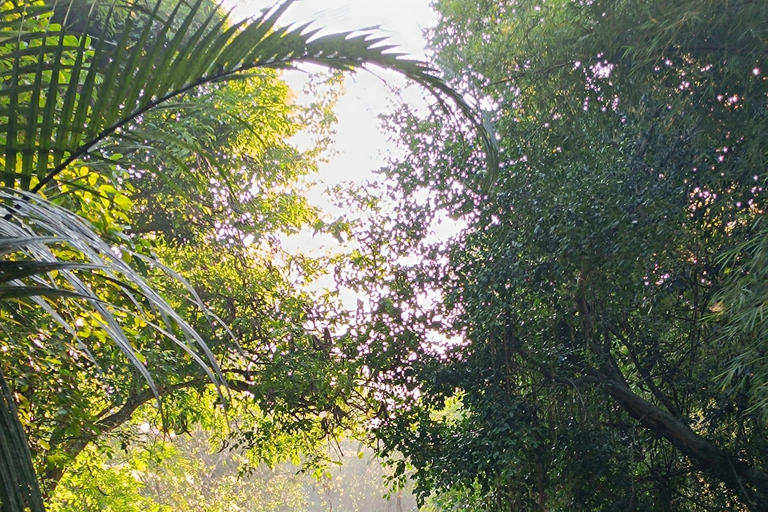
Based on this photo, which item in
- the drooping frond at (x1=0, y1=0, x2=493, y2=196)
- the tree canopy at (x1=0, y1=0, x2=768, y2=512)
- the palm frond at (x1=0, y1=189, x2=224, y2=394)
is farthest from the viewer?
the tree canopy at (x1=0, y1=0, x2=768, y2=512)

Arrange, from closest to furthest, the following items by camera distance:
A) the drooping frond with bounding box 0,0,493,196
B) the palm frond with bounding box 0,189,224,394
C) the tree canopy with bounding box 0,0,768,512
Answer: the palm frond with bounding box 0,189,224,394 → the drooping frond with bounding box 0,0,493,196 → the tree canopy with bounding box 0,0,768,512

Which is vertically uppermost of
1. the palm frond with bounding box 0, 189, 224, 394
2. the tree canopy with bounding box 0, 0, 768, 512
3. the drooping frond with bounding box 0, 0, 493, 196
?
the tree canopy with bounding box 0, 0, 768, 512

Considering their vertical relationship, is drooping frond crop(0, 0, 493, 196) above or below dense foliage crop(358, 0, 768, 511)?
below

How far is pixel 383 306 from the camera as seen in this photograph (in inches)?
187

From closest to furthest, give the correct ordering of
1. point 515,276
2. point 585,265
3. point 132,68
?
point 132,68, point 585,265, point 515,276

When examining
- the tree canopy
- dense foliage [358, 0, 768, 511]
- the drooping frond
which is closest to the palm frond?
the drooping frond

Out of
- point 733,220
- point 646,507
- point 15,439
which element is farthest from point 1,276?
point 646,507

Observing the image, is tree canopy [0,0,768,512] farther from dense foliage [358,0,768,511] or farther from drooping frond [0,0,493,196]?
drooping frond [0,0,493,196]

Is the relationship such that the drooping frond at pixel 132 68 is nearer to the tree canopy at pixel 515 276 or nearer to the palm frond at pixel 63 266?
the palm frond at pixel 63 266

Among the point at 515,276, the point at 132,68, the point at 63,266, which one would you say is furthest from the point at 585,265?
the point at 63,266

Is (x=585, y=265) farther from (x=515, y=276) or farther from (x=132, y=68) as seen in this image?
(x=132, y=68)

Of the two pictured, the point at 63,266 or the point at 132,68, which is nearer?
the point at 63,266

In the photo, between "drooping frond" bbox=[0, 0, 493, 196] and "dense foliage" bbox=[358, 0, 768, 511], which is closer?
"drooping frond" bbox=[0, 0, 493, 196]

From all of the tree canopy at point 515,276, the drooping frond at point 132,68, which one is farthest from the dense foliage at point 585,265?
the drooping frond at point 132,68
